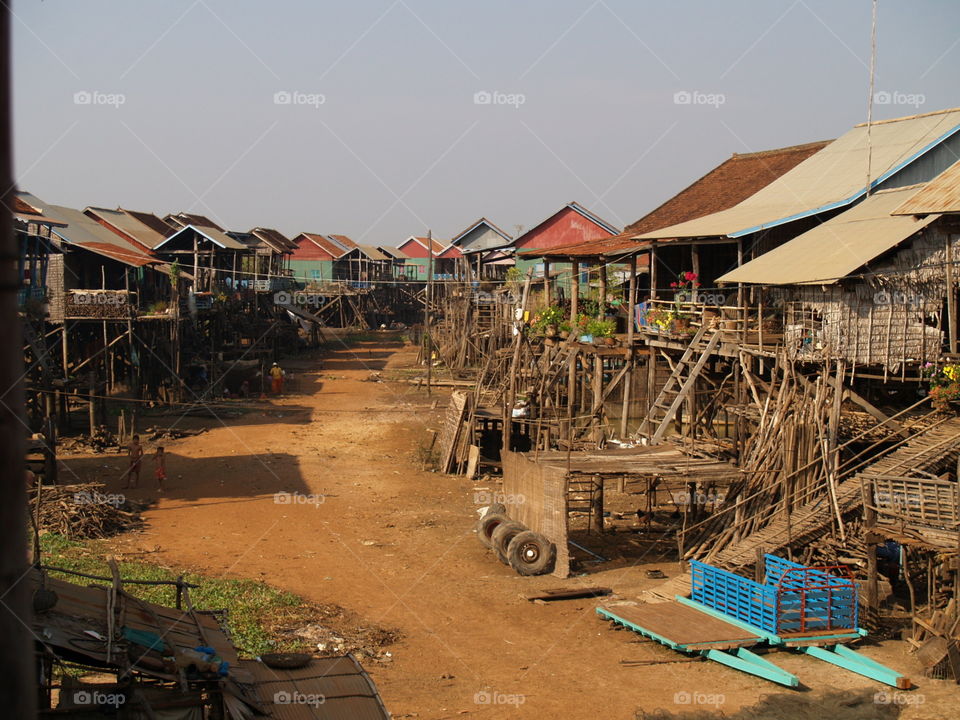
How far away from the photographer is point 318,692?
787cm

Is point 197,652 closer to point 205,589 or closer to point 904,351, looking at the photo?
point 205,589

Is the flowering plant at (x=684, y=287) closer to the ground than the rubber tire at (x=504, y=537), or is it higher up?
higher up

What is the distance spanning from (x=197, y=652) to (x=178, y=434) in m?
22.3

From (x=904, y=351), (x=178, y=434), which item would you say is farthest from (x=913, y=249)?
(x=178, y=434)

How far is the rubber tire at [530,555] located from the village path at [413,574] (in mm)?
→ 200

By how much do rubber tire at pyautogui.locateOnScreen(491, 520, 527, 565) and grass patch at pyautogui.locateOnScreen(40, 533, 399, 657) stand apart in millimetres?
3553

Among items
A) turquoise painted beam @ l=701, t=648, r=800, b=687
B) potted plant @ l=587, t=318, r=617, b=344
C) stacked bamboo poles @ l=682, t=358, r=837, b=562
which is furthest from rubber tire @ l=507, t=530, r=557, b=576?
potted plant @ l=587, t=318, r=617, b=344

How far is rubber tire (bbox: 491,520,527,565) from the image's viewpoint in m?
16.9

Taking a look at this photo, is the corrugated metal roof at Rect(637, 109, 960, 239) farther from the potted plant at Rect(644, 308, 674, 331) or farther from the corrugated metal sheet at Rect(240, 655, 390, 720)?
the corrugated metal sheet at Rect(240, 655, 390, 720)

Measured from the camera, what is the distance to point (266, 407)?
114 feet

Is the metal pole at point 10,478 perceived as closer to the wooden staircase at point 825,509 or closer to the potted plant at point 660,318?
the wooden staircase at point 825,509

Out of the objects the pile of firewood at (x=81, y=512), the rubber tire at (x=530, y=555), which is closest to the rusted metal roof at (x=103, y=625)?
the rubber tire at (x=530, y=555)

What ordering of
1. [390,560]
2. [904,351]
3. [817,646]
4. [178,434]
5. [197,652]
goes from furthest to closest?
1. [178,434]
2. [390,560]
3. [904,351]
4. [817,646]
5. [197,652]

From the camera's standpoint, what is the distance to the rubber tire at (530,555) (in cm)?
1642
